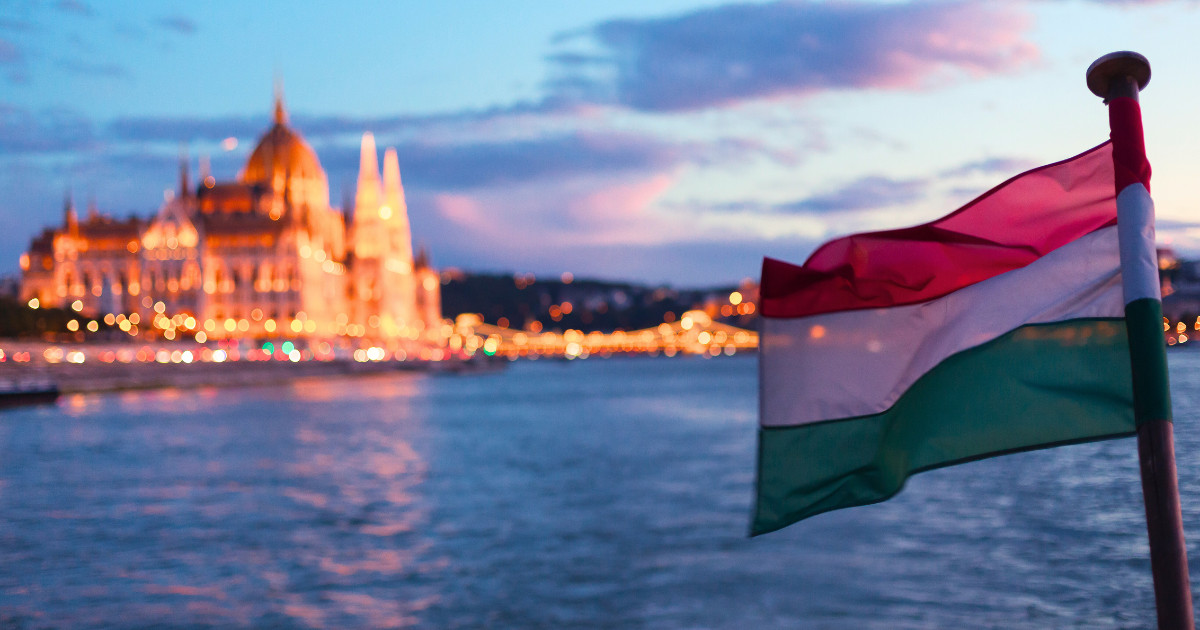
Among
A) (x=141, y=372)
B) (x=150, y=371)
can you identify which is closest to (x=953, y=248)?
(x=141, y=372)

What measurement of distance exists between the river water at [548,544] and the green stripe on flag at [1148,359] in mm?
3855

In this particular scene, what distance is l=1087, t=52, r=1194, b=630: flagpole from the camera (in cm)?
332

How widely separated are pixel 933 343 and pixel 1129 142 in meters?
0.92

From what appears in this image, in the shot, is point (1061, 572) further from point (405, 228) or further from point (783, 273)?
point (405, 228)

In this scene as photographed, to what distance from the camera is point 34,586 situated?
40.8 ft

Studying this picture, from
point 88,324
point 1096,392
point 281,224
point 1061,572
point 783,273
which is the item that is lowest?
point 1061,572

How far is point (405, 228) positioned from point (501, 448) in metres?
128

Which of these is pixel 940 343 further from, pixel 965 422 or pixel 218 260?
pixel 218 260

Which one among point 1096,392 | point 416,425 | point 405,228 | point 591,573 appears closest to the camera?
point 1096,392

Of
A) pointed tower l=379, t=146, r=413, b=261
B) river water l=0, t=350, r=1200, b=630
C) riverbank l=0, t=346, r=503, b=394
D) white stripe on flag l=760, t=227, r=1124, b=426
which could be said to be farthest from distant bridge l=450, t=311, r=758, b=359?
white stripe on flag l=760, t=227, r=1124, b=426

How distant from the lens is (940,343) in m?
4.10

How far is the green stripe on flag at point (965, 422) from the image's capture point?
151 inches

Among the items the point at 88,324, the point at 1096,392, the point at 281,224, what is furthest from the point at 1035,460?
the point at 281,224

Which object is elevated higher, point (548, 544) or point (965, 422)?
point (965, 422)
